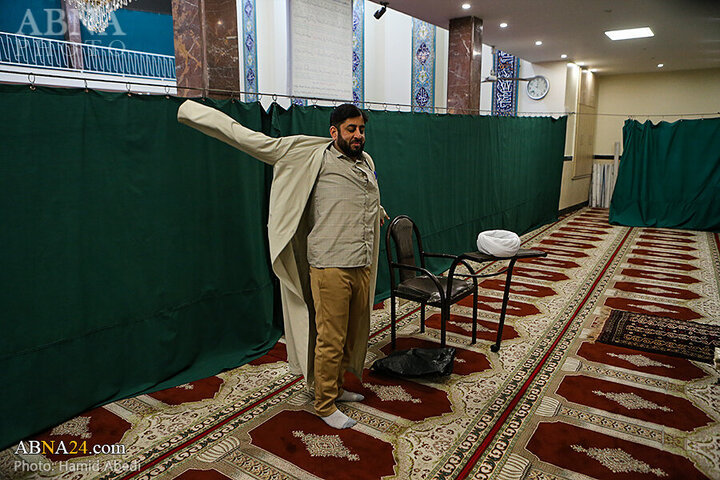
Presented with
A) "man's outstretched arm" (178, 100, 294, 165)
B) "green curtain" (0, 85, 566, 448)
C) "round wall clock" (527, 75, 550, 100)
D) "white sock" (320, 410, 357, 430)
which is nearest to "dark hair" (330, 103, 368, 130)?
"man's outstretched arm" (178, 100, 294, 165)

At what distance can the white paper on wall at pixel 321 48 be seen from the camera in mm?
6746

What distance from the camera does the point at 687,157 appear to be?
7879 mm

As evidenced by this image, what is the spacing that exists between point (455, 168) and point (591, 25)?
2731mm

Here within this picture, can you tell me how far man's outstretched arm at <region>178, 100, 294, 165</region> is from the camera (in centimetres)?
210

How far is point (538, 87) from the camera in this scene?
9125 mm

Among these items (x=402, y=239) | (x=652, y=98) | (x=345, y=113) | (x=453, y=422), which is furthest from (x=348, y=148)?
(x=652, y=98)

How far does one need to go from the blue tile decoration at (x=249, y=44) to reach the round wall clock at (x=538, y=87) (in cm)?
488

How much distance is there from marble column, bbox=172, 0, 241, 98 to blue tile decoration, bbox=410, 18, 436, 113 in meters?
6.46

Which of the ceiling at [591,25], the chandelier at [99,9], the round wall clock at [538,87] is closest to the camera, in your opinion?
the chandelier at [99,9]

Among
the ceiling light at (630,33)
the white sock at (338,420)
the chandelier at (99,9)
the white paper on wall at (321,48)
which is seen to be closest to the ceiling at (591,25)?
the ceiling light at (630,33)

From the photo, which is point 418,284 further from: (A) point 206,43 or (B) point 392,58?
(B) point 392,58

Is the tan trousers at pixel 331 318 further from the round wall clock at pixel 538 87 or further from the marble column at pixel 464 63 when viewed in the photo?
the round wall clock at pixel 538 87

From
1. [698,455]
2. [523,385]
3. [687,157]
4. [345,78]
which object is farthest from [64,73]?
[687,157]

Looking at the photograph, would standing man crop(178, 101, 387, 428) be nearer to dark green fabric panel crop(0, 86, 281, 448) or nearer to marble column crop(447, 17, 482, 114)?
dark green fabric panel crop(0, 86, 281, 448)
